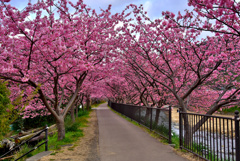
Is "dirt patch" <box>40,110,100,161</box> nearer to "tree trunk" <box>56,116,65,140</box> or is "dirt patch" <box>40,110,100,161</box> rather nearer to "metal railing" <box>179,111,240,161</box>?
"tree trunk" <box>56,116,65,140</box>

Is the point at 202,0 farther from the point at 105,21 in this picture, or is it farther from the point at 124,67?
the point at 124,67

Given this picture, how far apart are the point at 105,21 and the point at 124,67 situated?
6.85m

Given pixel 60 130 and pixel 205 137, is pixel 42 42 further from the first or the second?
pixel 205 137

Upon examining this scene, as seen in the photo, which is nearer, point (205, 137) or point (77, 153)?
point (77, 153)

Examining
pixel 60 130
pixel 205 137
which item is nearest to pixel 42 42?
pixel 60 130

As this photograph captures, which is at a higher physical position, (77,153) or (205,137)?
(205,137)

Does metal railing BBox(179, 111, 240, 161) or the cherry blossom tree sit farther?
the cherry blossom tree

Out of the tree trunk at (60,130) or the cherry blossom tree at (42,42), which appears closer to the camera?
the cherry blossom tree at (42,42)

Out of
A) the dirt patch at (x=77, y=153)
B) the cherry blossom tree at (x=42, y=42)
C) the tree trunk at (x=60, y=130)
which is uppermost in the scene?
the cherry blossom tree at (x=42, y=42)

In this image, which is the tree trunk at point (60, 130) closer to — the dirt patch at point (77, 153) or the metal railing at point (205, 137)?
the dirt patch at point (77, 153)

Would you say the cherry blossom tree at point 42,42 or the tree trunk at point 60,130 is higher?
the cherry blossom tree at point 42,42

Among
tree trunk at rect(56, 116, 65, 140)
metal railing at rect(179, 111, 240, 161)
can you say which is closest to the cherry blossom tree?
tree trunk at rect(56, 116, 65, 140)

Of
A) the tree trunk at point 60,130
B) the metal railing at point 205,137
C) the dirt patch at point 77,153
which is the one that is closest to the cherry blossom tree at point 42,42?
the tree trunk at point 60,130

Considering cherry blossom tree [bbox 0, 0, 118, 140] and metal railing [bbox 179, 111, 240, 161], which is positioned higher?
cherry blossom tree [bbox 0, 0, 118, 140]
